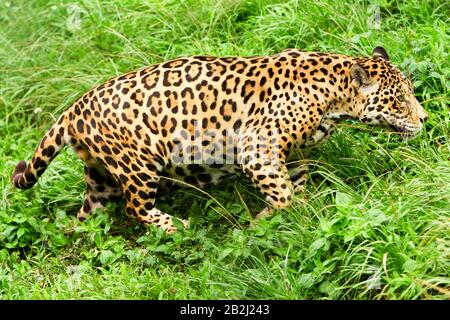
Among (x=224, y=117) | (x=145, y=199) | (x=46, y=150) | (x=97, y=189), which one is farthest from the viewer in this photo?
(x=97, y=189)

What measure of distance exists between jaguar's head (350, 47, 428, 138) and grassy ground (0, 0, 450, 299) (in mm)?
177

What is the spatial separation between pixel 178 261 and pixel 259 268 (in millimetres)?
942

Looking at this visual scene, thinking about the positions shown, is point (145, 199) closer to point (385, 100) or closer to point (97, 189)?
point (97, 189)

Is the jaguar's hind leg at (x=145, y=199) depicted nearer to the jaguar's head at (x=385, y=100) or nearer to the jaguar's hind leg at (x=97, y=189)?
the jaguar's hind leg at (x=97, y=189)

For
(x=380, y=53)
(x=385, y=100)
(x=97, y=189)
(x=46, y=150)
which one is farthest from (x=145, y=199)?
(x=380, y=53)

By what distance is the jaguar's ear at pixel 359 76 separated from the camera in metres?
8.66

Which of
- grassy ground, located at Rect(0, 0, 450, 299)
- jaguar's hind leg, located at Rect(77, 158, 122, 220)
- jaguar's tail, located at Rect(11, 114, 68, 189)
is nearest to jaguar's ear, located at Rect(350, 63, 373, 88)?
grassy ground, located at Rect(0, 0, 450, 299)

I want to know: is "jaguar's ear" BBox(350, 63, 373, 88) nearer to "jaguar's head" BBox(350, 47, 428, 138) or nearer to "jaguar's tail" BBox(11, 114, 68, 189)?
"jaguar's head" BBox(350, 47, 428, 138)

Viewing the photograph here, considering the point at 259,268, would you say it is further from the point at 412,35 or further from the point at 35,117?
the point at 35,117

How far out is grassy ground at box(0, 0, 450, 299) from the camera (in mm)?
7441

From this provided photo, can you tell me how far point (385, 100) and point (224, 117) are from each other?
1303 millimetres

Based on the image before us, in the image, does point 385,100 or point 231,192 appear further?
point 231,192

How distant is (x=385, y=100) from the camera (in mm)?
8742

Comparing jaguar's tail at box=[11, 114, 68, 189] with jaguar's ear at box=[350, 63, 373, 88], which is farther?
jaguar's tail at box=[11, 114, 68, 189]
